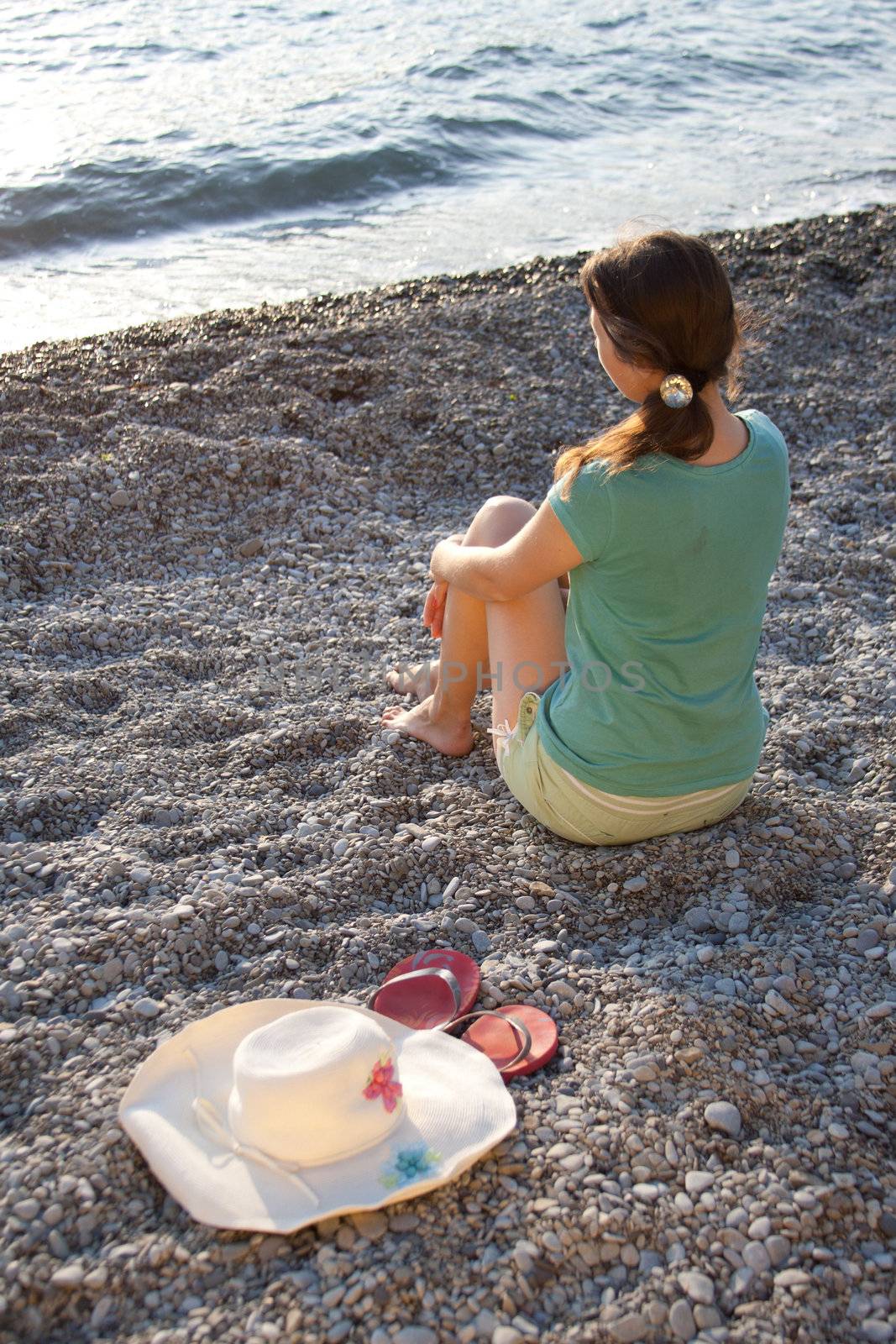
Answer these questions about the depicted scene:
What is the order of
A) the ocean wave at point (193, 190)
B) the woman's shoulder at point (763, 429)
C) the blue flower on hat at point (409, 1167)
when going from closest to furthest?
the blue flower on hat at point (409, 1167), the woman's shoulder at point (763, 429), the ocean wave at point (193, 190)

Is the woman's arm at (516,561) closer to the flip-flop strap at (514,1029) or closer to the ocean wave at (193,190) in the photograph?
the flip-flop strap at (514,1029)

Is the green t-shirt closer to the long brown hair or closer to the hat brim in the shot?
the long brown hair

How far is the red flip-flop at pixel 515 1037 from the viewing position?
2332 mm

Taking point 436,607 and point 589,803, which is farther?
point 436,607

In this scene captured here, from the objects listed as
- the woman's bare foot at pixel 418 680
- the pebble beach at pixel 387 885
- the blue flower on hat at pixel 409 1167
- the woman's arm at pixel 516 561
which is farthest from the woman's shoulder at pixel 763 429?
the blue flower on hat at pixel 409 1167

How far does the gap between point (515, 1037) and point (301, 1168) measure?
0.56 meters

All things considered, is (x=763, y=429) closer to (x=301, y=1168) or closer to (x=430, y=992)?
(x=430, y=992)

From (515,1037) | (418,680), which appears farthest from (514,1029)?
(418,680)

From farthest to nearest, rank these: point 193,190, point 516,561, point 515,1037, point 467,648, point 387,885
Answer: point 193,190 < point 467,648 < point 387,885 < point 516,561 < point 515,1037

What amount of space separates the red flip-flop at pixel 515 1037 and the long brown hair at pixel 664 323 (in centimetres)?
117

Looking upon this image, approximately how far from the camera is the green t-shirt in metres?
2.53

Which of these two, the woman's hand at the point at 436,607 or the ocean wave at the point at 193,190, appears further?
the ocean wave at the point at 193,190

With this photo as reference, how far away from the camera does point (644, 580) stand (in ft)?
8.58

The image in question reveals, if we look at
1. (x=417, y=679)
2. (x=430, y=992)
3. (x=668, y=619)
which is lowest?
(x=417, y=679)
